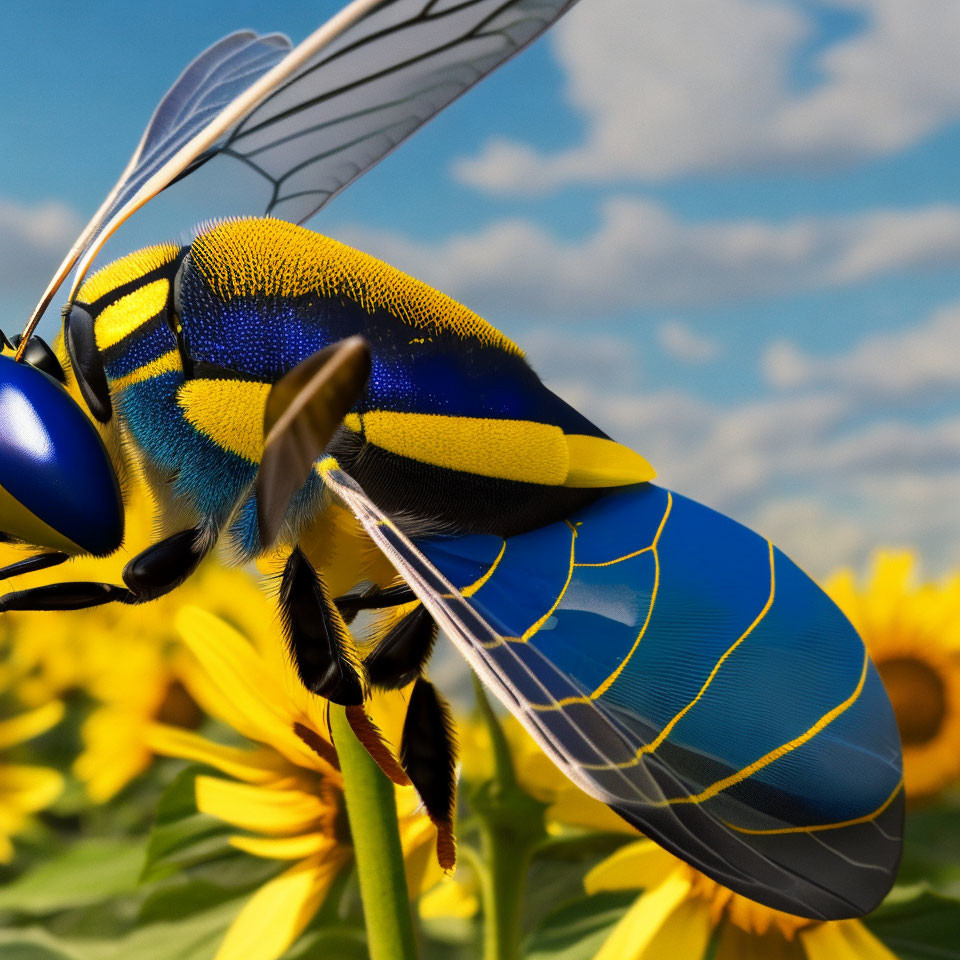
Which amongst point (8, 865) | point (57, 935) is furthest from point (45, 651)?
point (57, 935)

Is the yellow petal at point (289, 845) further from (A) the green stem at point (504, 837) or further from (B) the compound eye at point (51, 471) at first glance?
(B) the compound eye at point (51, 471)

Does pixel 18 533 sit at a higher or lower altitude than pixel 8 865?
higher

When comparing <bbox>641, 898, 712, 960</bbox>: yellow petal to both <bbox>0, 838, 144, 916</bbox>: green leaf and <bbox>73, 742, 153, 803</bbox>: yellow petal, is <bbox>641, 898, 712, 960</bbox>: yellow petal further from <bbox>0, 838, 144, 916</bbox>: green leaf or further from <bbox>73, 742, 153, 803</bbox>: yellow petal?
<bbox>73, 742, 153, 803</bbox>: yellow petal

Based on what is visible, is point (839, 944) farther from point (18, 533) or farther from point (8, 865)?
point (8, 865)

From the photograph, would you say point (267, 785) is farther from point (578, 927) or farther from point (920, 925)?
point (920, 925)

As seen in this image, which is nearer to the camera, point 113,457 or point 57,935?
point 113,457

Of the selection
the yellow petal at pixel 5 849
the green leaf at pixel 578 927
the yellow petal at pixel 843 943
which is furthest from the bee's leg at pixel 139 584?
the yellow petal at pixel 5 849

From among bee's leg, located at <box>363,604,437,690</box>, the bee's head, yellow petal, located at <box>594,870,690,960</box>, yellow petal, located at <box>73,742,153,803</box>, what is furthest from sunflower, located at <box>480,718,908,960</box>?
yellow petal, located at <box>73,742,153,803</box>
